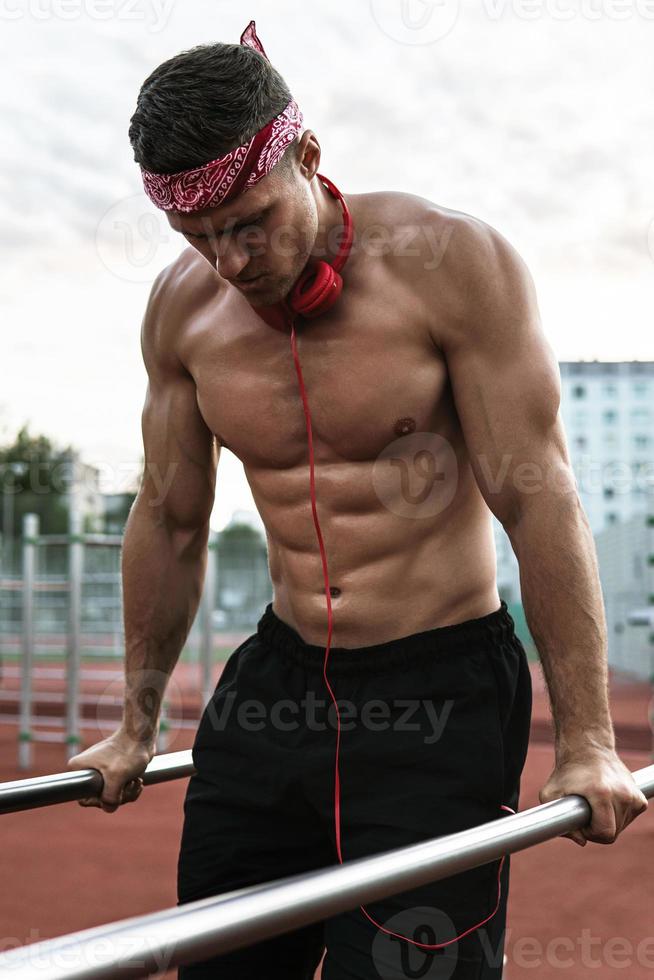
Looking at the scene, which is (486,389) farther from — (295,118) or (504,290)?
(295,118)

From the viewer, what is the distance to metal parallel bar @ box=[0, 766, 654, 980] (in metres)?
0.69

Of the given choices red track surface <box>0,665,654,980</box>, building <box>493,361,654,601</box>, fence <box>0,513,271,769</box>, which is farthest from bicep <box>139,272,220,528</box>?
building <box>493,361,654,601</box>

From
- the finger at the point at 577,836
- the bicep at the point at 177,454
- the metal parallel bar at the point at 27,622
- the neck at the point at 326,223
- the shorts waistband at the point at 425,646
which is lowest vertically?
the metal parallel bar at the point at 27,622

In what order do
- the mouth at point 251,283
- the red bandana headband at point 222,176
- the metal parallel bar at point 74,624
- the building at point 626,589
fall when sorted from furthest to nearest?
1. the building at point 626,589
2. the metal parallel bar at point 74,624
3. the mouth at point 251,283
4. the red bandana headband at point 222,176

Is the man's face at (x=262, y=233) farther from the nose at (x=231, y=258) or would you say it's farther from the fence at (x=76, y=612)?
the fence at (x=76, y=612)

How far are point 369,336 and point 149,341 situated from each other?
1.51ft

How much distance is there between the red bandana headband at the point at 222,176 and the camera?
1.31 meters

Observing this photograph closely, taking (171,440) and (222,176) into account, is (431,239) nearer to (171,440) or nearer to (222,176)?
(222,176)

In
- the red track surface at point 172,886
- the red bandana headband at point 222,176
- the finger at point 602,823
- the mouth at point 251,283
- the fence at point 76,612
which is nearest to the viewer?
the finger at point 602,823

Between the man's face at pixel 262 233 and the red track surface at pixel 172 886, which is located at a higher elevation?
the man's face at pixel 262 233

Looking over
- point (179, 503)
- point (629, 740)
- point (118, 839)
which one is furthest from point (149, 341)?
point (629, 740)

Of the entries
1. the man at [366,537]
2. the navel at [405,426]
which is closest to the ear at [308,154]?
the man at [366,537]

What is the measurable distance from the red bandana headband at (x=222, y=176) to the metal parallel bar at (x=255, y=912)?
0.85 metres

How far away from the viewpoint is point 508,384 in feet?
4.53
